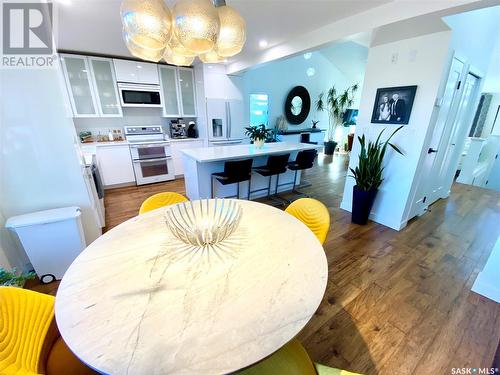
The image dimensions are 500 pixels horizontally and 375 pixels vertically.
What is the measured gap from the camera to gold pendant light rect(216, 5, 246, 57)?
44.1 inches

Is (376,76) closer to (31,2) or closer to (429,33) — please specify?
(429,33)

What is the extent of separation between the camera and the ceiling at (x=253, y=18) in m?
2.12

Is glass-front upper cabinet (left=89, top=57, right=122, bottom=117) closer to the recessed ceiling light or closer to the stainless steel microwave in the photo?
the stainless steel microwave

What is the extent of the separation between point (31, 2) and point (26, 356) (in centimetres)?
237

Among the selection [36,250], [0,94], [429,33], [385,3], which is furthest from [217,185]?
[429,33]

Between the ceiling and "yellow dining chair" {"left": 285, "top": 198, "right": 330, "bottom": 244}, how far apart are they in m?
2.07

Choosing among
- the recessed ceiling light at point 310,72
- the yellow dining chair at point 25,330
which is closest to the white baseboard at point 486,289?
the yellow dining chair at point 25,330

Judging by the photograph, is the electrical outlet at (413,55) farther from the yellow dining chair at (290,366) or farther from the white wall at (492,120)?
the white wall at (492,120)

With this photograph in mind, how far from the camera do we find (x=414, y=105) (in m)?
2.38

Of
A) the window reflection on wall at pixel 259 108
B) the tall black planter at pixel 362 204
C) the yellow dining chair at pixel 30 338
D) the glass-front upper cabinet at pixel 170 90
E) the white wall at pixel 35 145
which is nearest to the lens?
the yellow dining chair at pixel 30 338

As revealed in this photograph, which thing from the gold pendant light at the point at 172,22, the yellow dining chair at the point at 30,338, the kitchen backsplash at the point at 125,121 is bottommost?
the yellow dining chair at the point at 30,338

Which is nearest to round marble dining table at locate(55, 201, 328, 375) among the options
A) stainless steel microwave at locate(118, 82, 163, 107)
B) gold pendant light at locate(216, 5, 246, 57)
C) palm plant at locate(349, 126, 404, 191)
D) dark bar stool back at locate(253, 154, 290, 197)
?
Result: gold pendant light at locate(216, 5, 246, 57)

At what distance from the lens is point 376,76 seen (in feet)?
8.64

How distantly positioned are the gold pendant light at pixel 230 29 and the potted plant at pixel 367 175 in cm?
215
